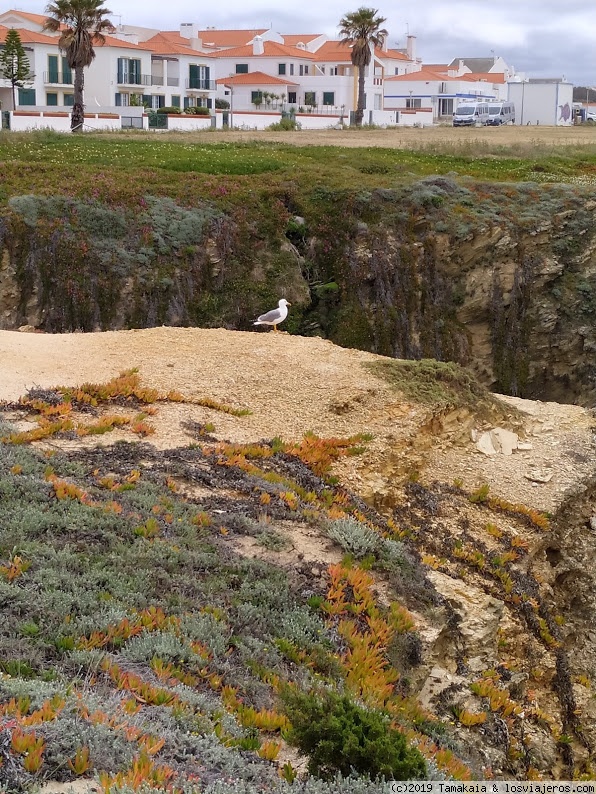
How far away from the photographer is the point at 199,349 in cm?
1430

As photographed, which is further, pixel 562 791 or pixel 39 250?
pixel 39 250

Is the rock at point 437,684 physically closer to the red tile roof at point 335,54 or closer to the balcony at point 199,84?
the balcony at point 199,84

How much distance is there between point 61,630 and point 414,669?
3193 mm

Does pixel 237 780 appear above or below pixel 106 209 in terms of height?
below

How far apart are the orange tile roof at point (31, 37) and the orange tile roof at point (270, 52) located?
20.1 metres

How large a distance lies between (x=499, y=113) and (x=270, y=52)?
19485 millimetres

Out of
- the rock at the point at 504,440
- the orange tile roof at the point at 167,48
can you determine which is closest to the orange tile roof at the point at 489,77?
the orange tile roof at the point at 167,48

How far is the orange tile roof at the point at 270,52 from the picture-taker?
72812 mm

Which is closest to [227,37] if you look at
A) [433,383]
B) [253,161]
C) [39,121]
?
[39,121]

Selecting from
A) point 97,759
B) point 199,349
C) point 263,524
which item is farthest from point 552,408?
point 97,759

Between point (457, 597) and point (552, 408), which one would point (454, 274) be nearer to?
point (552, 408)

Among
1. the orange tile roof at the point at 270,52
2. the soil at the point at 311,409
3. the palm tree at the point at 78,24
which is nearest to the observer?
the soil at the point at 311,409

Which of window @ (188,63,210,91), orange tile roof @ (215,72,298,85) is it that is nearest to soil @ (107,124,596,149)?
window @ (188,63,210,91)

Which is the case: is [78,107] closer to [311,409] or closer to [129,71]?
[129,71]
